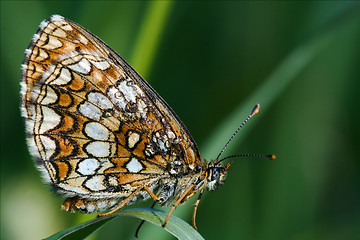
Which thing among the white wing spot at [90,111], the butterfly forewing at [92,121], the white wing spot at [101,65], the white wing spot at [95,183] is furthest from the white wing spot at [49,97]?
the white wing spot at [95,183]

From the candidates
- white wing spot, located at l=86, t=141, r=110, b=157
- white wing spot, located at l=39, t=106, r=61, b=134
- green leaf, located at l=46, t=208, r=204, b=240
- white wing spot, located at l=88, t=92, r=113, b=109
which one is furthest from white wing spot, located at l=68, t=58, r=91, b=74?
green leaf, located at l=46, t=208, r=204, b=240

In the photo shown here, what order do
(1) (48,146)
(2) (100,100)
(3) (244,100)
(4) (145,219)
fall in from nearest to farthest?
(4) (145,219)
(1) (48,146)
(2) (100,100)
(3) (244,100)

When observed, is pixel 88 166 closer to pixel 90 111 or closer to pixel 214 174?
pixel 90 111

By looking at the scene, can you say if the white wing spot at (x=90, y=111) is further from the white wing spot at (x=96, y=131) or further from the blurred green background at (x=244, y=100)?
the blurred green background at (x=244, y=100)

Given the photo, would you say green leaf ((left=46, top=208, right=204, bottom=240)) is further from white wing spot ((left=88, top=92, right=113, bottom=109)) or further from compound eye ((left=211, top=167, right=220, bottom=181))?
white wing spot ((left=88, top=92, right=113, bottom=109))

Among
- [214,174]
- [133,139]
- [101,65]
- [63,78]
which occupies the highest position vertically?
[101,65]

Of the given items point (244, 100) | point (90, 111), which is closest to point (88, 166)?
point (90, 111)

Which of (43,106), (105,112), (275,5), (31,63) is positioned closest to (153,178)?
(105,112)
